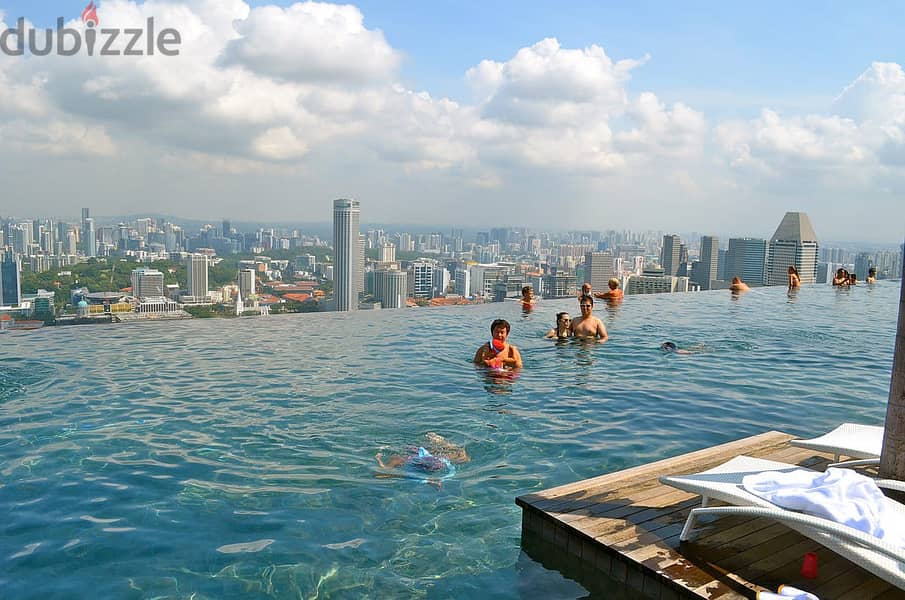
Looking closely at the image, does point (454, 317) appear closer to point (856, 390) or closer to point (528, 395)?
point (528, 395)

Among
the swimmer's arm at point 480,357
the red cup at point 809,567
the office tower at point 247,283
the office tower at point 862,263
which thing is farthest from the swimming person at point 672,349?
the office tower at point 862,263

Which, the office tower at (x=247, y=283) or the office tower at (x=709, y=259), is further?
the office tower at (x=709, y=259)

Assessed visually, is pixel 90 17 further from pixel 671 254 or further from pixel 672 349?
pixel 671 254

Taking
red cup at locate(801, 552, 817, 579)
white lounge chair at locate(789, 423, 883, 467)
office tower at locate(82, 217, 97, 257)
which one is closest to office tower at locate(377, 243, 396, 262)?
office tower at locate(82, 217, 97, 257)

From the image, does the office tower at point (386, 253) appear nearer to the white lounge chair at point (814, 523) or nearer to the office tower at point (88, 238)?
the office tower at point (88, 238)

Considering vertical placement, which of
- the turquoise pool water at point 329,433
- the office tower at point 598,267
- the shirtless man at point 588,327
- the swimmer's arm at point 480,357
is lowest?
the turquoise pool water at point 329,433

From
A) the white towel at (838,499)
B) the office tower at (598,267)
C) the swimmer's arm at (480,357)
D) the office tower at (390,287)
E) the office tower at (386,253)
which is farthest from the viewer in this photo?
the office tower at (386,253)

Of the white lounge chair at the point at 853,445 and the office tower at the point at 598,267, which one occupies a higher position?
the office tower at the point at 598,267
